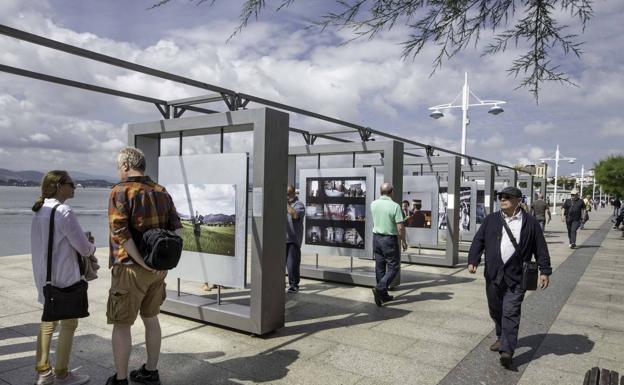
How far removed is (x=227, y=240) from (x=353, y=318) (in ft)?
6.29

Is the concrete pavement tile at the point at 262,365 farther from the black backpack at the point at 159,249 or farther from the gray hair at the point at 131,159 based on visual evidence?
the gray hair at the point at 131,159

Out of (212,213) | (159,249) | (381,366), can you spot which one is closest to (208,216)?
(212,213)

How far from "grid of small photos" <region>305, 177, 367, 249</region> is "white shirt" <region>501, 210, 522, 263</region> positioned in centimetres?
376

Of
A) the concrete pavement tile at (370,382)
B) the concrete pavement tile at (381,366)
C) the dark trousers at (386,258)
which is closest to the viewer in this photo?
the concrete pavement tile at (370,382)

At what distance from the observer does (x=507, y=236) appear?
4.63m

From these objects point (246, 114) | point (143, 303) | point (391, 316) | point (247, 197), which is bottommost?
point (391, 316)

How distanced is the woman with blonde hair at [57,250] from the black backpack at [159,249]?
0.53 metres

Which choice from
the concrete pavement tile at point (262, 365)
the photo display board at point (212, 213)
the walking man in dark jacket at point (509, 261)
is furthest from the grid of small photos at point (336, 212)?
the concrete pavement tile at point (262, 365)

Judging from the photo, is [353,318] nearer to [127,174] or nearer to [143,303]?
[143,303]

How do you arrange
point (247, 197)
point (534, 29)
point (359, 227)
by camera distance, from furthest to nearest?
1. point (359, 227)
2. point (247, 197)
3. point (534, 29)

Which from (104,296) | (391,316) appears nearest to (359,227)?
(391,316)

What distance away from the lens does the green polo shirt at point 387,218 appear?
6.92 meters

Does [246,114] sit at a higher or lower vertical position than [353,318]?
higher

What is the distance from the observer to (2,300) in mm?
6441
